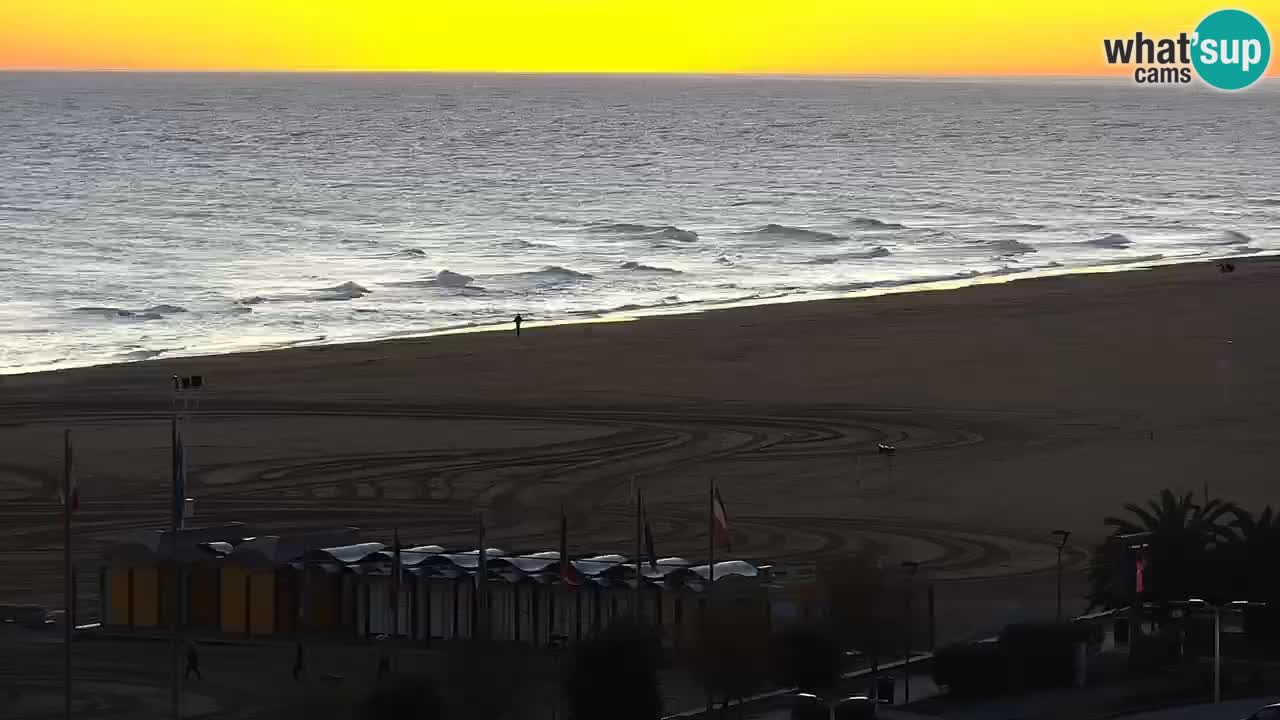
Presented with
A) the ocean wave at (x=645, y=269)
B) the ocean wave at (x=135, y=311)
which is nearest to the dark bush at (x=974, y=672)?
the ocean wave at (x=135, y=311)

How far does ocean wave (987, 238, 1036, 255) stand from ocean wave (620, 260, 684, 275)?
19.3 m

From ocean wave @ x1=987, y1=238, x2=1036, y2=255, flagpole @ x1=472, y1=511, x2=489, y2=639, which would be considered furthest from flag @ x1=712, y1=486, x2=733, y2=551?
ocean wave @ x1=987, y1=238, x2=1036, y2=255

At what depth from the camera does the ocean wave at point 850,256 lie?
386 ft

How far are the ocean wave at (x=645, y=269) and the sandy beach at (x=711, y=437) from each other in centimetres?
2615

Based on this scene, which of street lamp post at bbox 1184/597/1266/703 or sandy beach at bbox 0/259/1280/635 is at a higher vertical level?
street lamp post at bbox 1184/597/1266/703

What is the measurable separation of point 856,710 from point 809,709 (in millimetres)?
591

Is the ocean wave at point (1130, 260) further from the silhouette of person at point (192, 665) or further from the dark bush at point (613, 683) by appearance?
the dark bush at point (613, 683)

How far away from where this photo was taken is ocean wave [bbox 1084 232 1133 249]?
128m

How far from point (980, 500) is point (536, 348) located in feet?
93.8

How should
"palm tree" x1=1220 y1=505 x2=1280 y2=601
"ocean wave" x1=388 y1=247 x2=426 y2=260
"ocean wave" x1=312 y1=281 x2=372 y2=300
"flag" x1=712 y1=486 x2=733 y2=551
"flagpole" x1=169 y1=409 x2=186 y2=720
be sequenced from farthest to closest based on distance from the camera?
"ocean wave" x1=388 y1=247 x2=426 y2=260, "ocean wave" x1=312 y1=281 x2=372 y2=300, "palm tree" x1=1220 y1=505 x2=1280 y2=601, "flagpole" x1=169 y1=409 x2=186 y2=720, "flag" x1=712 y1=486 x2=733 y2=551

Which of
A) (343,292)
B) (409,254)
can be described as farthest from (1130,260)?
(343,292)

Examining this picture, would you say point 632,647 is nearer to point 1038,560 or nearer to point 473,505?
point 1038,560

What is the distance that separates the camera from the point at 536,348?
77500 millimetres

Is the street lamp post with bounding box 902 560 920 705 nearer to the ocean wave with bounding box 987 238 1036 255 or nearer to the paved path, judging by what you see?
the paved path
